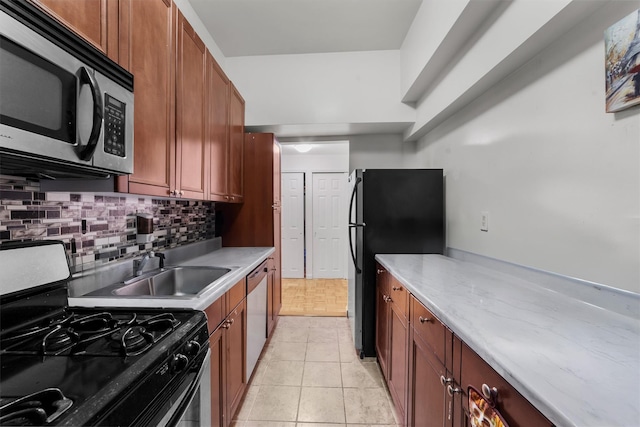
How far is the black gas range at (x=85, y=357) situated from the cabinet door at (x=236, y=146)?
59.3 inches

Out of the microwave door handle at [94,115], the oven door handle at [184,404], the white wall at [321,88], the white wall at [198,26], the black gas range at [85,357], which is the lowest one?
the oven door handle at [184,404]

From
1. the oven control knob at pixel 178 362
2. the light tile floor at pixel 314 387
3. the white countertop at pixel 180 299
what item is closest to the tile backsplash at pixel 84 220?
the white countertop at pixel 180 299

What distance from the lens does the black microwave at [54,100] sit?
0.63m

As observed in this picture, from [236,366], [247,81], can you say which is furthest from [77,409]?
[247,81]

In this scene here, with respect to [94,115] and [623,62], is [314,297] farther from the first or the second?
[623,62]

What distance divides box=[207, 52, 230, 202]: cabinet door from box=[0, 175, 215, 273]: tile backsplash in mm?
368

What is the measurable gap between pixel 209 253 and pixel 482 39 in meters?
2.54

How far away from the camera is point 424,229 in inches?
83.8

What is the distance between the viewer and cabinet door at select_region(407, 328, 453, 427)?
0.96 meters

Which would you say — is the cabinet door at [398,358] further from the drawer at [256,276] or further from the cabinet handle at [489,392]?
the drawer at [256,276]

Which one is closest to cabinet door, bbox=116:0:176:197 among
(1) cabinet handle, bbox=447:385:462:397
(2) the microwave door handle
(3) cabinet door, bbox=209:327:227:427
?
(2) the microwave door handle

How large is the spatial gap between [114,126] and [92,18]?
1.34 feet

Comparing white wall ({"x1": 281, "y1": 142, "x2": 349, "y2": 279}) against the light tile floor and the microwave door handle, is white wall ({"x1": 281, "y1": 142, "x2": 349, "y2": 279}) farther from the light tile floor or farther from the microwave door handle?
the microwave door handle

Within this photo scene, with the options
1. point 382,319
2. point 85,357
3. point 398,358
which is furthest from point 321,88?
point 85,357
